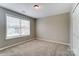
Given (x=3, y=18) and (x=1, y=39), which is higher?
(x=3, y=18)

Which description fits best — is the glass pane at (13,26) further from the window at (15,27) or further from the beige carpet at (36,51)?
the beige carpet at (36,51)

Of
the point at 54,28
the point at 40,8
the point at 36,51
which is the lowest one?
the point at 36,51

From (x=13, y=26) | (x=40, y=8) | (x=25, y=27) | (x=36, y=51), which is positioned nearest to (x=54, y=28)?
(x=25, y=27)

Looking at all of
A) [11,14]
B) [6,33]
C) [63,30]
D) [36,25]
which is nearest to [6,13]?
[11,14]

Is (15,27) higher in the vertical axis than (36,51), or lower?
higher

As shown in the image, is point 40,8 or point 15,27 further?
point 15,27

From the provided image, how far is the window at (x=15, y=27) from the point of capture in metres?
3.83

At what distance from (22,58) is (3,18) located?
10.7 ft

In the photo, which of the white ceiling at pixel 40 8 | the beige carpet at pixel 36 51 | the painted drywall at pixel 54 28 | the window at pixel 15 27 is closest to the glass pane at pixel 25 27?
the window at pixel 15 27

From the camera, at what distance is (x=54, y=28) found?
18.0ft

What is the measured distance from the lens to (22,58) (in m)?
0.75

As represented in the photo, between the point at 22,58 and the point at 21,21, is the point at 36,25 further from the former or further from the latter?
the point at 22,58

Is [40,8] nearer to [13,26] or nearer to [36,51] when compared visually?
[13,26]

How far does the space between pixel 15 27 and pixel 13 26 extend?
0.57 feet
